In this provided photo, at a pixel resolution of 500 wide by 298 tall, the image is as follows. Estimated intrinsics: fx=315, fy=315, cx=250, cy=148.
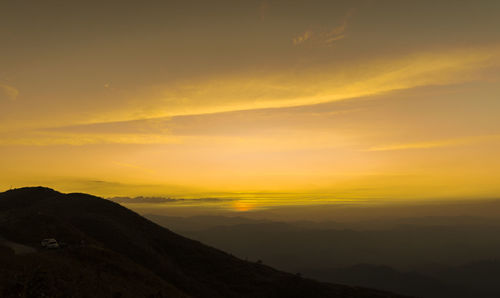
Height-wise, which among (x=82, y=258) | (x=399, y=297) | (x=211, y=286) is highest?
(x=82, y=258)

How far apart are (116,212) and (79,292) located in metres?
85.2

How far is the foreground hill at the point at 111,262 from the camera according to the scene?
3659 cm

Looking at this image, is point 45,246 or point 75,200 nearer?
point 45,246

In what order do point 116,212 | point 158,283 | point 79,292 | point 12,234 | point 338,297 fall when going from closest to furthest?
1. point 79,292
2. point 158,283
3. point 12,234
4. point 338,297
5. point 116,212

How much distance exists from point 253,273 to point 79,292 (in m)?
70.2

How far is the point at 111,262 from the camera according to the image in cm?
5319

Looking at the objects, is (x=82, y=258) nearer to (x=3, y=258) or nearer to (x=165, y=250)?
(x=3, y=258)

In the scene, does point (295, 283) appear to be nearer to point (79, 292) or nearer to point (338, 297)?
point (338, 297)

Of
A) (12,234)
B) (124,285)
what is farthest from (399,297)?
(12,234)

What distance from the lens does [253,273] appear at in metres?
96.6

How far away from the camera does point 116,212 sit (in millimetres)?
112562

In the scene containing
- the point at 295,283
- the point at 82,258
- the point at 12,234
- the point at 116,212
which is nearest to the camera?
the point at 82,258

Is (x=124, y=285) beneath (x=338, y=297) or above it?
above

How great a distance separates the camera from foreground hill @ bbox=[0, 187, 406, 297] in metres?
36.6
